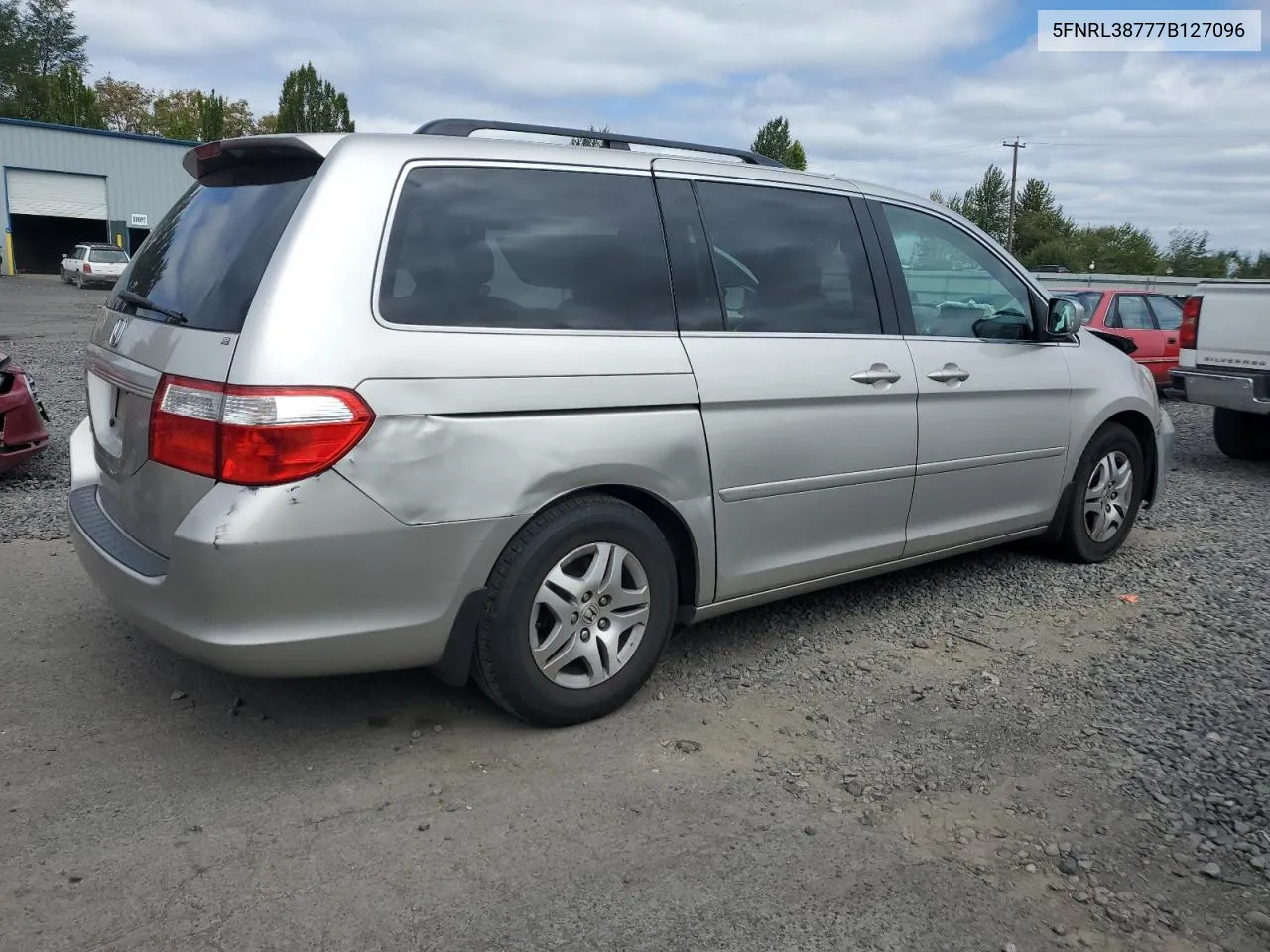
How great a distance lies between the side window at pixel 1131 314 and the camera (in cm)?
1327

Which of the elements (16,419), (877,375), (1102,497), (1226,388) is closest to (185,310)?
(877,375)

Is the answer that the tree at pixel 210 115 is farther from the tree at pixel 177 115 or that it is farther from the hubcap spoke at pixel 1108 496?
the hubcap spoke at pixel 1108 496

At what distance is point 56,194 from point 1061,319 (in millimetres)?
44020

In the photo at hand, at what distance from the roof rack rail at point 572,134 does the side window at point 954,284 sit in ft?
2.31

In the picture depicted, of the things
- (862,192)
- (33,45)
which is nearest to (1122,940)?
(862,192)

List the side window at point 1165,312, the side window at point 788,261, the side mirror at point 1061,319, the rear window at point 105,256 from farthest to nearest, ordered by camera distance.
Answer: the rear window at point 105,256 → the side window at point 1165,312 → the side mirror at point 1061,319 → the side window at point 788,261

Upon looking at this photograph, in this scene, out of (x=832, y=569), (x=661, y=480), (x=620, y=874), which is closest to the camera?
(x=620, y=874)

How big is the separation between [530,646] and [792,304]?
5.47 feet

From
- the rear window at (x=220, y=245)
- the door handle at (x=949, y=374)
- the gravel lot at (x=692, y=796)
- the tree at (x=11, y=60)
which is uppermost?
the tree at (x=11, y=60)

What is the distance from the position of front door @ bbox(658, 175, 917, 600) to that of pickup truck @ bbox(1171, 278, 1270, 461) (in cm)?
547

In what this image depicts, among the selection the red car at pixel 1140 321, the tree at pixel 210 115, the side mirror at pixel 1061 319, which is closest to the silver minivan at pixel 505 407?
the side mirror at pixel 1061 319

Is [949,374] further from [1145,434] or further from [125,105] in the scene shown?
[125,105]

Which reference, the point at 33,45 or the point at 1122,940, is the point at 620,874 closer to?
the point at 1122,940

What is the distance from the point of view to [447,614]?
3.12 meters
